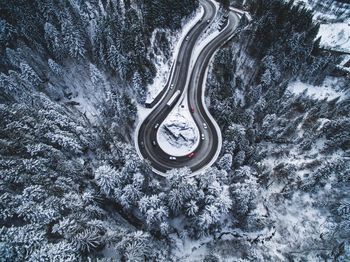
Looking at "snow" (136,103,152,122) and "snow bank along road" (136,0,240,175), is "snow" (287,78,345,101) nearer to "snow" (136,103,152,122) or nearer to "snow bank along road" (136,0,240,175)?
"snow bank along road" (136,0,240,175)

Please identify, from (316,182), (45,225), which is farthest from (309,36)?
(45,225)

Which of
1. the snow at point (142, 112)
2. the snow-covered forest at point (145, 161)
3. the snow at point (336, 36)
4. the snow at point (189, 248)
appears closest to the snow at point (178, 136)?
the snow at point (142, 112)

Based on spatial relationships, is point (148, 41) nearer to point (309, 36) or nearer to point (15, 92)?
point (15, 92)

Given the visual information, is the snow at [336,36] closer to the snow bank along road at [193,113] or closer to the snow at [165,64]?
the snow bank along road at [193,113]

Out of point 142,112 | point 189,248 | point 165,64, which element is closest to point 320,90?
point 165,64

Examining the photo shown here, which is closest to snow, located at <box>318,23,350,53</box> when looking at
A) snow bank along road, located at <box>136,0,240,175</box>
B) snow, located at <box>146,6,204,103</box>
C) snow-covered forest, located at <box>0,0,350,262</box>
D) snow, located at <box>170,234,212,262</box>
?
snow-covered forest, located at <box>0,0,350,262</box>

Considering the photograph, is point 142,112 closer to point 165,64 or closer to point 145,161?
point 145,161
